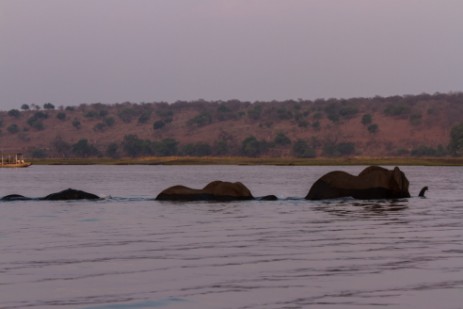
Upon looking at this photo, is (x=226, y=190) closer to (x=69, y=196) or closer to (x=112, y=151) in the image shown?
(x=69, y=196)

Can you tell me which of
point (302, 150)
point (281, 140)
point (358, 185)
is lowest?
point (358, 185)

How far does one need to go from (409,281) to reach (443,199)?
97.4 ft

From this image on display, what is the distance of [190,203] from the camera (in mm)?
42656

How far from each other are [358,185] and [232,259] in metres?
24.3

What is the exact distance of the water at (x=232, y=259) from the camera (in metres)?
16.2

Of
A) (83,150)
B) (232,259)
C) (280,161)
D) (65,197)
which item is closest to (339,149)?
(280,161)

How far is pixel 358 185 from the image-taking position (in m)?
44.8

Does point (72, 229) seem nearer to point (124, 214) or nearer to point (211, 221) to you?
point (211, 221)

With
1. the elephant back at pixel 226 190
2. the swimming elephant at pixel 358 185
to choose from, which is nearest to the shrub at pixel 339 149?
the swimming elephant at pixel 358 185

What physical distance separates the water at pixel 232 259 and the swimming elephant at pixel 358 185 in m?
6.93

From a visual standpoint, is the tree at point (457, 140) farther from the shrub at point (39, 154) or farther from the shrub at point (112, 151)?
the shrub at point (39, 154)

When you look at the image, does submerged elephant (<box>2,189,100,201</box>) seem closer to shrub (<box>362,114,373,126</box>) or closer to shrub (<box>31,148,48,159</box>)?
shrub (<box>31,148,48,159</box>)

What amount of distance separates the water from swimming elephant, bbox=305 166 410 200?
6.93 meters

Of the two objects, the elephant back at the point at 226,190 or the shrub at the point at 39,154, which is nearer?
the elephant back at the point at 226,190
